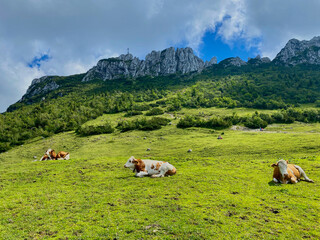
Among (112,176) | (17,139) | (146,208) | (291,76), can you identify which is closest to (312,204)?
(146,208)

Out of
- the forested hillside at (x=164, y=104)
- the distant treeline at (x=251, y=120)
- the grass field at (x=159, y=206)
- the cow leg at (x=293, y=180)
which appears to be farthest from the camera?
the forested hillside at (x=164, y=104)

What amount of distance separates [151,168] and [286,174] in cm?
1014

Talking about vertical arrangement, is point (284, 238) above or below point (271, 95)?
below

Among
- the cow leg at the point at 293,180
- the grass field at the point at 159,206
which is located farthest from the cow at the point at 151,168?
the cow leg at the point at 293,180

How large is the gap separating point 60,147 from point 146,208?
5733 cm

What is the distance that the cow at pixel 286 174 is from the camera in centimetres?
1196

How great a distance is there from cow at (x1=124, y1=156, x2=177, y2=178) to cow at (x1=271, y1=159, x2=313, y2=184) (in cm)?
781

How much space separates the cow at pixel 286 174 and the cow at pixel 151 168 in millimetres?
7808

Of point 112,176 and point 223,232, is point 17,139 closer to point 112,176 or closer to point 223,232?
point 112,176

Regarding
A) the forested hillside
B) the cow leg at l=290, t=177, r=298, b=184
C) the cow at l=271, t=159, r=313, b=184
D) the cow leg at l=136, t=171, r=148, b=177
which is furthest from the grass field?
the forested hillside

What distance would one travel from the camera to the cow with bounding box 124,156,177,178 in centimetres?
1456

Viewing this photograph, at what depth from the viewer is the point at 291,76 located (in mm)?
178000

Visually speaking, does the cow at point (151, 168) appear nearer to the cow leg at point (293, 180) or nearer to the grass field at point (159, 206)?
the grass field at point (159, 206)

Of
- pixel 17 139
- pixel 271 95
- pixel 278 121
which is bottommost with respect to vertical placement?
pixel 278 121
